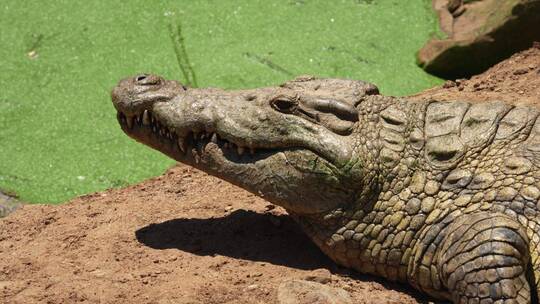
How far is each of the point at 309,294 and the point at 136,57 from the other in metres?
3.51

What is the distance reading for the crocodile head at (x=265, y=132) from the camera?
3.92 metres

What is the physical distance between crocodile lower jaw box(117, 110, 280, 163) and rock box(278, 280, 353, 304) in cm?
68

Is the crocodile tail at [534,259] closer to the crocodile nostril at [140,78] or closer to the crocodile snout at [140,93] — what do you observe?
the crocodile snout at [140,93]

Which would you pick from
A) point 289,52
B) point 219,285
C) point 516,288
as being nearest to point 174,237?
point 219,285

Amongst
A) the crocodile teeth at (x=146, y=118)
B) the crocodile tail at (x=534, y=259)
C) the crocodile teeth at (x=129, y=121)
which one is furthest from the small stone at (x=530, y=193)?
the crocodile teeth at (x=129, y=121)

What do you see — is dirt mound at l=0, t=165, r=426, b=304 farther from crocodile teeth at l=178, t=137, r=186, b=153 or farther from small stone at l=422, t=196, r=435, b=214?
crocodile teeth at l=178, t=137, r=186, b=153

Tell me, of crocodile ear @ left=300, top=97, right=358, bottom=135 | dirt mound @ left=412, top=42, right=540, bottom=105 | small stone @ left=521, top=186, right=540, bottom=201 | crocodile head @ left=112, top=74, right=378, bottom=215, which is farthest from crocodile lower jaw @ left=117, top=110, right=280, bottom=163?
dirt mound @ left=412, top=42, right=540, bottom=105

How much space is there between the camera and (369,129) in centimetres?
400

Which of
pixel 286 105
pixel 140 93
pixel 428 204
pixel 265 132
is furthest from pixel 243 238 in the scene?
pixel 428 204

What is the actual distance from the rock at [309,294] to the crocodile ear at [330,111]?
82 cm

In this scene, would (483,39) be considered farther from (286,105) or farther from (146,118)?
(146,118)

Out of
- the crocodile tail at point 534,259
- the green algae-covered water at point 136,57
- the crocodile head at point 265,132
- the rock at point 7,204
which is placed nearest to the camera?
the crocodile tail at point 534,259

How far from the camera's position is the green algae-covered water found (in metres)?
5.64

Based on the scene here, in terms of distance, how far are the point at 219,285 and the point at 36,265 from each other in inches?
43.5
